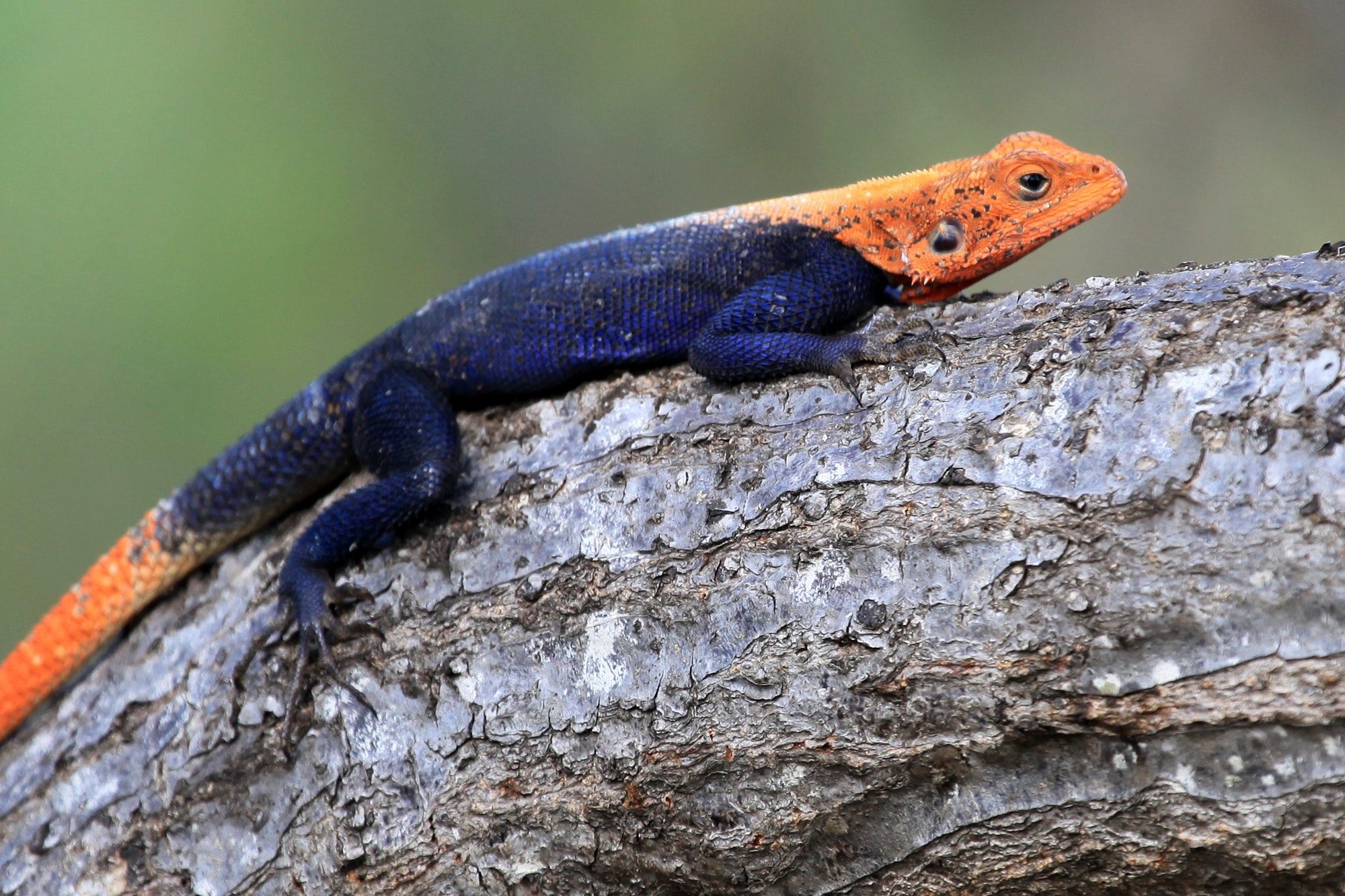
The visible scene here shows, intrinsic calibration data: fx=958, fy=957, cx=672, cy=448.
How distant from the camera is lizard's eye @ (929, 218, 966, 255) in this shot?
324cm

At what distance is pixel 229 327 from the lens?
639 centimetres

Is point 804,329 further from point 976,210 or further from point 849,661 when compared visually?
point 849,661

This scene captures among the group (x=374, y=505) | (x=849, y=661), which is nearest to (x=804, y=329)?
(x=849, y=661)

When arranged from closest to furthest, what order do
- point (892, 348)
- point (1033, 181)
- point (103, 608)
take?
point (892, 348), point (1033, 181), point (103, 608)

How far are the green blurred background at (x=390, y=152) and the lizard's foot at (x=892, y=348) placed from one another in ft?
13.2

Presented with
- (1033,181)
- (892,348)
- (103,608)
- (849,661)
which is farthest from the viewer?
(103,608)

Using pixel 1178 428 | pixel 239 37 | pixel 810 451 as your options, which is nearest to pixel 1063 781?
pixel 1178 428

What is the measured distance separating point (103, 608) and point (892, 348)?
3.00 metres

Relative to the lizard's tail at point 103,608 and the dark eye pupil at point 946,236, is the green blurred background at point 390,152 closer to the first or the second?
the lizard's tail at point 103,608

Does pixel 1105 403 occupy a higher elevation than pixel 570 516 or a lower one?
higher

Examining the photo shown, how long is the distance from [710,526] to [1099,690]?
3.18ft

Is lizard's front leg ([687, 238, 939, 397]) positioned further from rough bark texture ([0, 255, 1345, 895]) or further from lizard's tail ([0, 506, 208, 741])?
lizard's tail ([0, 506, 208, 741])

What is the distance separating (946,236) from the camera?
326 centimetres

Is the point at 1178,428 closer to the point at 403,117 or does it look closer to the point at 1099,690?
the point at 1099,690
